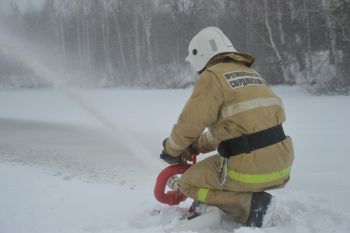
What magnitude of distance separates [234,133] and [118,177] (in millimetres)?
2602

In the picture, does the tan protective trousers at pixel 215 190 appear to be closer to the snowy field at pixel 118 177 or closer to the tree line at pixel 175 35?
the snowy field at pixel 118 177

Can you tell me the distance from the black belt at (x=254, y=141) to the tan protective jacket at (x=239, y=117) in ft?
0.10

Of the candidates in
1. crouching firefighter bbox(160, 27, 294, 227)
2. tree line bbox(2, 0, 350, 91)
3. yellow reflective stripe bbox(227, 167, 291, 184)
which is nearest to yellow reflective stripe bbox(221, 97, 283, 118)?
crouching firefighter bbox(160, 27, 294, 227)

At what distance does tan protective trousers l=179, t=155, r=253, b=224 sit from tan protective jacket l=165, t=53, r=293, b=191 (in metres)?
0.13

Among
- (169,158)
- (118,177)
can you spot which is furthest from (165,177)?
(118,177)

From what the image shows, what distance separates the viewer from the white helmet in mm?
3076

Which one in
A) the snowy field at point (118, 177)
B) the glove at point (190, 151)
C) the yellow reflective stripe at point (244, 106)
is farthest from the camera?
the glove at point (190, 151)

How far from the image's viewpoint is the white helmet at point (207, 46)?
3076 millimetres

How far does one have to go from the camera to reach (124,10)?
1226 inches

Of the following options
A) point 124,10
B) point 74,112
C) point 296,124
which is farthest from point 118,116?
point 124,10

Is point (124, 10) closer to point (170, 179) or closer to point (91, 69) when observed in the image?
point (91, 69)

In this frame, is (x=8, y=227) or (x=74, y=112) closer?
(x=8, y=227)

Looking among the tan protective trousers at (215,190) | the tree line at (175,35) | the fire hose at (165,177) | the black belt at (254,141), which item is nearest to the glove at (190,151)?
the fire hose at (165,177)

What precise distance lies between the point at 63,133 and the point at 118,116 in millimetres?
2130
